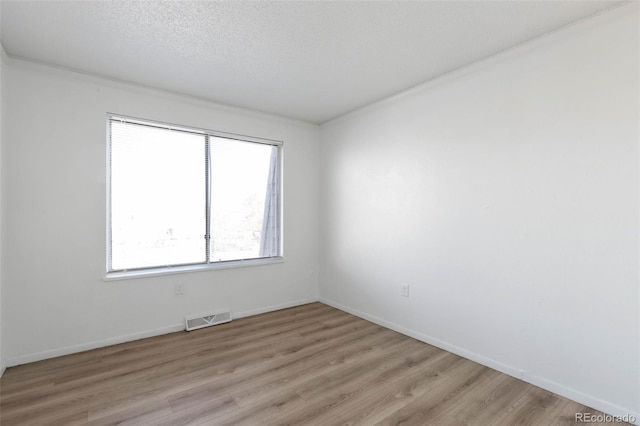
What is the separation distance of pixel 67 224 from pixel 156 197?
800mm

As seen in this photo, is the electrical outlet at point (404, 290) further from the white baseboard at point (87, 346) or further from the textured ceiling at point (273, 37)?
the white baseboard at point (87, 346)

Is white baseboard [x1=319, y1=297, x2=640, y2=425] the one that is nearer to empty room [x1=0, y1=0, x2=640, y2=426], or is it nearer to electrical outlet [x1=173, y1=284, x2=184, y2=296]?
empty room [x1=0, y1=0, x2=640, y2=426]

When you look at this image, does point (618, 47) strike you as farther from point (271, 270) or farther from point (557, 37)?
point (271, 270)

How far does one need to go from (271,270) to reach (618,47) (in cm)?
382

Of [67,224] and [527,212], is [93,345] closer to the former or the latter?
[67,224]

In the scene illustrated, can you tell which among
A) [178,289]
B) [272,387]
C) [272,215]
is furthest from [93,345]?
[272,215]

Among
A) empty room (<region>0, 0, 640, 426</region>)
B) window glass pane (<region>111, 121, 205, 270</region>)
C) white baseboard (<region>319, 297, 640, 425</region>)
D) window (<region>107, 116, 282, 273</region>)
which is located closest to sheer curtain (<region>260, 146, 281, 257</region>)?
window (<region>107, 116, 282, 273</region>)

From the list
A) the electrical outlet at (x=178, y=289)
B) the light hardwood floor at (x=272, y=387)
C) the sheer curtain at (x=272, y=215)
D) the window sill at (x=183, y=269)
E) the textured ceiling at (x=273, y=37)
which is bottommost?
the light hardwood floor at (x=272, y=387)

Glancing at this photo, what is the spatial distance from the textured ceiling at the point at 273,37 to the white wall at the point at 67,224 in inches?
10.3

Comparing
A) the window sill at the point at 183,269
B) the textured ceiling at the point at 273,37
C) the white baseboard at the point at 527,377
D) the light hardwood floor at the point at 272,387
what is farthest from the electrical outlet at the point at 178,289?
the white baseboard at the point at 527,377

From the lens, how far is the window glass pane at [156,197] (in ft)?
10.1

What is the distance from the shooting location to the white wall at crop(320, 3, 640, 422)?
75.5 inches

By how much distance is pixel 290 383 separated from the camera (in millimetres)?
2281

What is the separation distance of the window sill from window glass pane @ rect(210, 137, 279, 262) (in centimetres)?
9
